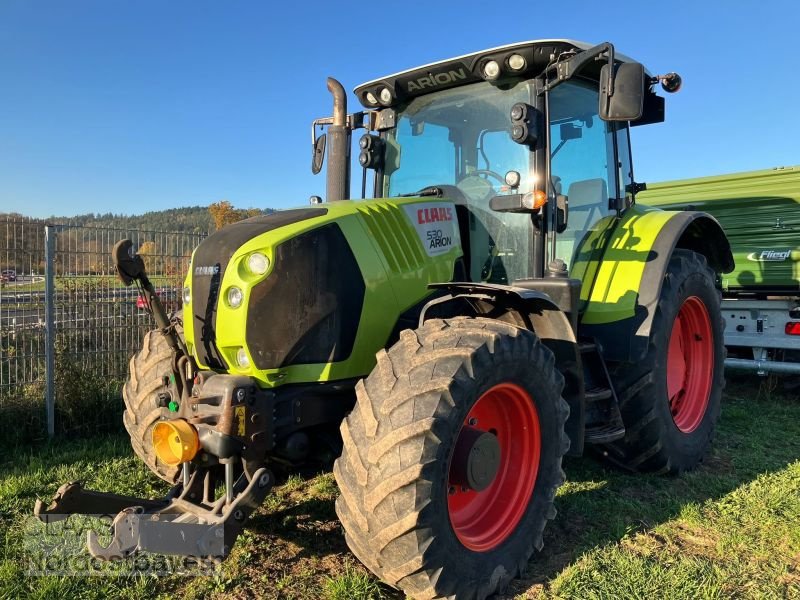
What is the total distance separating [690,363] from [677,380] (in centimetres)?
18

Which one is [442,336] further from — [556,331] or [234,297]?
[234,297]

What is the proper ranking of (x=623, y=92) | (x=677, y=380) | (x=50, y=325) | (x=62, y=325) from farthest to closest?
(x=62, y=325) < (x=50, y=325) < (x=677, y=380) < (x=623, y=92)

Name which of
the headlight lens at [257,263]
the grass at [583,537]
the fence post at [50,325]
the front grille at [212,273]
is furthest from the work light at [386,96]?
the fence post at [50,325]

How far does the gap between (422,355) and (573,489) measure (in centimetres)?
189

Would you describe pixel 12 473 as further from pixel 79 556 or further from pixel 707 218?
pixel 707 218

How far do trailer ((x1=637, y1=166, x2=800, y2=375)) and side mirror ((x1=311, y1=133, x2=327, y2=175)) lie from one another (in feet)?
13.4

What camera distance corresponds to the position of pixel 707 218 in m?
4.55

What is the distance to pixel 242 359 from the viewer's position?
275 cm

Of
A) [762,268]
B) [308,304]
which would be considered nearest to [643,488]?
[308,304]

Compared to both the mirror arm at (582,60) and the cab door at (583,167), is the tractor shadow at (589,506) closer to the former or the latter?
the cab door at (583,167)

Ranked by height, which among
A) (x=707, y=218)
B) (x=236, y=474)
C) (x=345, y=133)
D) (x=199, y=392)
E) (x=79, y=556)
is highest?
(x=345, y=133)

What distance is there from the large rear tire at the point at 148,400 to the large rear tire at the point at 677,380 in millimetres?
2736

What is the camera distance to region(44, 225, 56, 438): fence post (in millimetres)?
5145

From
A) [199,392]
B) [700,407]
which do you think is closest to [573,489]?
[700,407]
